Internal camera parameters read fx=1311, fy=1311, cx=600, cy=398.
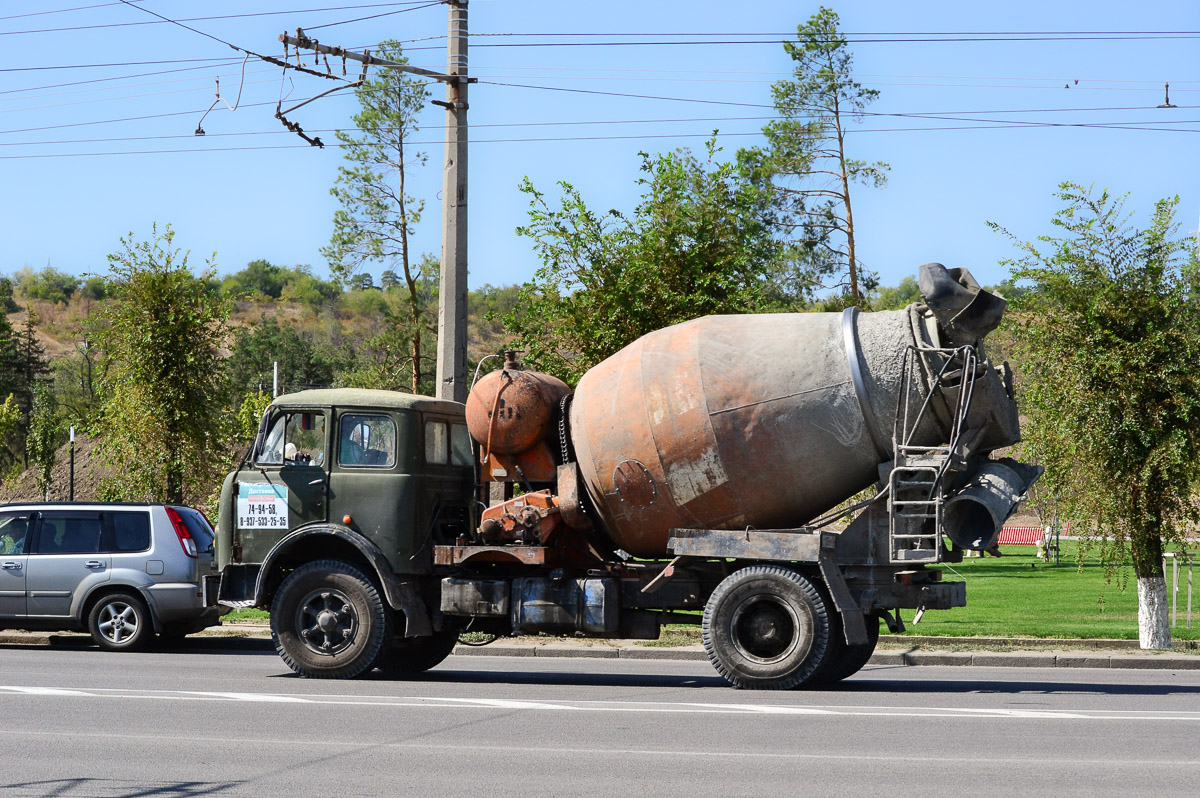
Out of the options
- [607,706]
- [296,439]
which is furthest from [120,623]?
[607,706]

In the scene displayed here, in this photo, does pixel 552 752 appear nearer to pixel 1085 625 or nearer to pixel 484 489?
pixel 484 489

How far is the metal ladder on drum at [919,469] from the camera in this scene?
10.8 m

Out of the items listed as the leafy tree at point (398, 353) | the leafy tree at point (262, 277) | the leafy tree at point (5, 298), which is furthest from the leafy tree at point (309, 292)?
the leafy tree at point (398, 353)

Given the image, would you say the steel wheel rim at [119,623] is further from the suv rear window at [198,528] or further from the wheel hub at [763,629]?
the wheel hub at [763,629]

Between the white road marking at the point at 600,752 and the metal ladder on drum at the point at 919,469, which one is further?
the metal ladder on drum at the point at 919,469

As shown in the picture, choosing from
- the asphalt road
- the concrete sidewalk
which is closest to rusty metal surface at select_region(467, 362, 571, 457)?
the asphalt road

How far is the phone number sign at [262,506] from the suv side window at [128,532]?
351 centimetres

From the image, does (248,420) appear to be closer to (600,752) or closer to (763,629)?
(763,629)

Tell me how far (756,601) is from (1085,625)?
9273mm

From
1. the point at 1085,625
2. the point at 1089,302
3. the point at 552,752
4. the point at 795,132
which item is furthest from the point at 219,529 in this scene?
the point at 795,132

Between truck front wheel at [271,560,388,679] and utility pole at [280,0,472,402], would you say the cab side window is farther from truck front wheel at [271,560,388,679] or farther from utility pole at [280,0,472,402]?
utility pole at [280,0,472,402]

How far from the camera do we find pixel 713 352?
37.6ft

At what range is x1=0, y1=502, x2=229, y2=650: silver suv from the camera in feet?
49.8

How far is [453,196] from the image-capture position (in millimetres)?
15938
